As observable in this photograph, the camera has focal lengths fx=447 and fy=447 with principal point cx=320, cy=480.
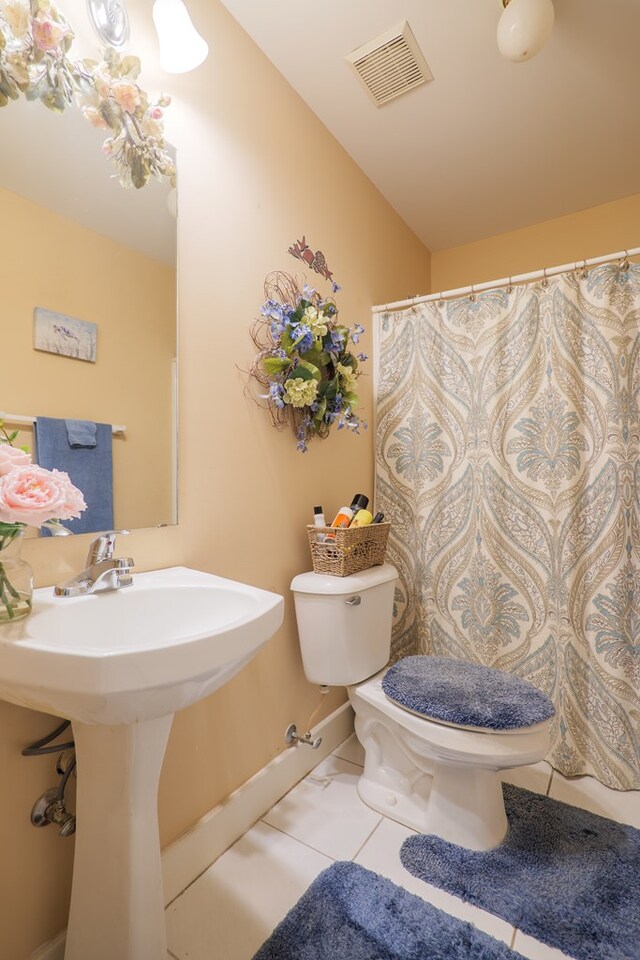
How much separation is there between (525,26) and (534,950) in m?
2.19

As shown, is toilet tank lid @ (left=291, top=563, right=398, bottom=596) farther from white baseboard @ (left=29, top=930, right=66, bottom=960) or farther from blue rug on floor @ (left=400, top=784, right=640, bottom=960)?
white baseboard @ (left=29, top=930, right=66, bottom=960)

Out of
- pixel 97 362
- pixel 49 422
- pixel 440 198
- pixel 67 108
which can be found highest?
pixel 440 198

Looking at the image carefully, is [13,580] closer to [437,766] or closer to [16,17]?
[16,17]

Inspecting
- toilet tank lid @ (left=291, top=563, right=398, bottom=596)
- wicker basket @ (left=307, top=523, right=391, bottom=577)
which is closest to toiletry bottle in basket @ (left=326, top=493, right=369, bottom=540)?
wicker basket @ (left=307, top=523, right=391, bottom=577)

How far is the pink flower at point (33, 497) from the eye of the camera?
0.63 m

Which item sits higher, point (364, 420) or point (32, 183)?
point (32, 183)

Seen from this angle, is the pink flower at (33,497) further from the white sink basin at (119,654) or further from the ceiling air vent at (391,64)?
Answer: the ceiling air vent at (391,64)

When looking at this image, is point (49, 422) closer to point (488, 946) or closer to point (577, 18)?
point (488, 946)

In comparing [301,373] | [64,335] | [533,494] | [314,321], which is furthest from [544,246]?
[64,335]

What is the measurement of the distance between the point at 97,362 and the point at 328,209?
1169 millimetres

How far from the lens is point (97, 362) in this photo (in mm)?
935

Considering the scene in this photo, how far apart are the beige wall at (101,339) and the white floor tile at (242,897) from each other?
2.94ft

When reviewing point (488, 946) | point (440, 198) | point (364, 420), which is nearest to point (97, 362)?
point (364, 420)

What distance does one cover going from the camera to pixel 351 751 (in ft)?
5.41
